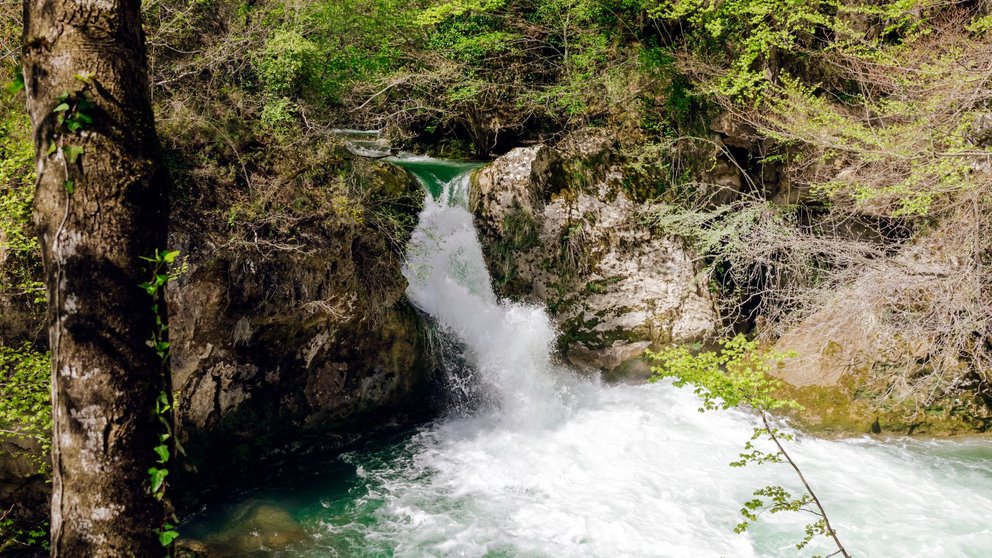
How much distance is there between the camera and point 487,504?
6.33m

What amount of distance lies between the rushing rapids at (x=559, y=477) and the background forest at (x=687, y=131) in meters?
1.36

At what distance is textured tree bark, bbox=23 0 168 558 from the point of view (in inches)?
82.8

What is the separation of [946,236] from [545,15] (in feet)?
25.1

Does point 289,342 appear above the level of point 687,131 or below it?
below

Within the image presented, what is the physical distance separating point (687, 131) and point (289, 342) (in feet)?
24.6

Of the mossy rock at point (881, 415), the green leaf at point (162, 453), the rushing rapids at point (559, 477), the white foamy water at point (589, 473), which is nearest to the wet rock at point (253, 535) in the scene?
the rushing rapids at point (559, 477)

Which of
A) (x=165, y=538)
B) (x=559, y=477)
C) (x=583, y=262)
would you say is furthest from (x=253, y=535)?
(x=583, y=262)

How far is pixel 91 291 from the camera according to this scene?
211 cm

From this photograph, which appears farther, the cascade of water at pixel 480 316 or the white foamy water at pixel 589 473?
the cascade of water at pixel 480 316

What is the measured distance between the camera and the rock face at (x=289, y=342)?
6.24 meters

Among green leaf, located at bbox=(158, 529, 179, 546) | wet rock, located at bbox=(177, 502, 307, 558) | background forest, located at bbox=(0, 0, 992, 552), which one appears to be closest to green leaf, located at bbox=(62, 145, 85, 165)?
green leaf, located at bbox=(158, 529, 179, 546)

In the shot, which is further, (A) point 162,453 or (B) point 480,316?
(B) point 480,316

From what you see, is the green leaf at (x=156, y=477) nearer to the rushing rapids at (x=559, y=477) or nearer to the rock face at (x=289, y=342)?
the rushing rapids at (x=559, y=477)

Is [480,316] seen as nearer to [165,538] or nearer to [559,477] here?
[559,477]
